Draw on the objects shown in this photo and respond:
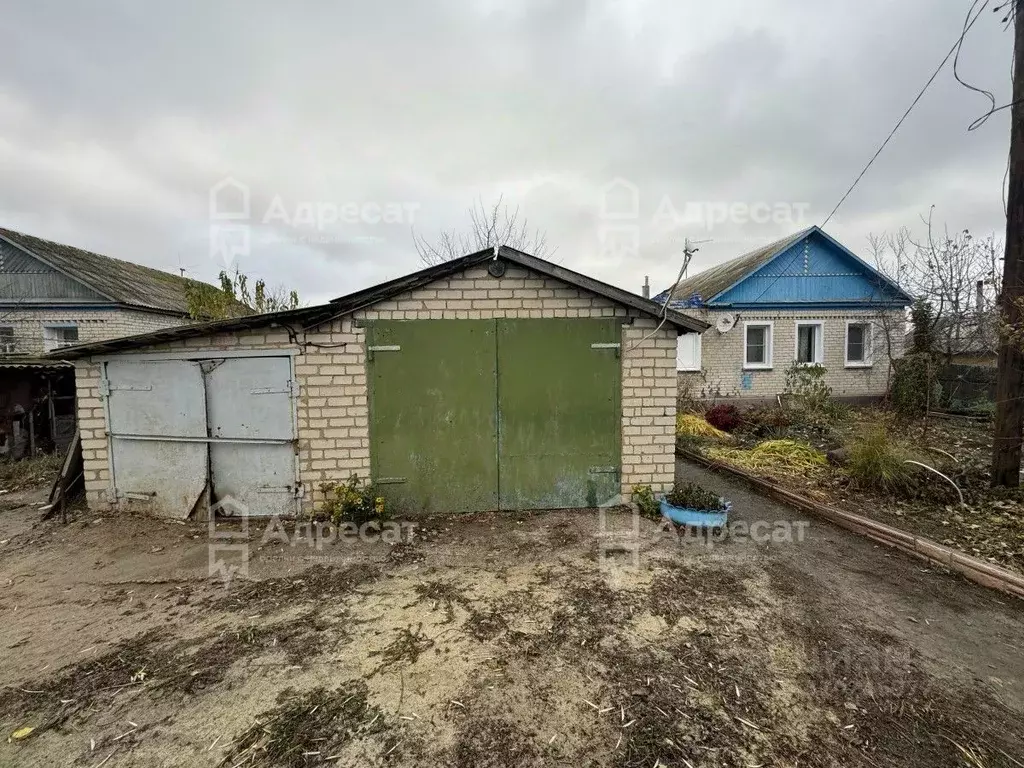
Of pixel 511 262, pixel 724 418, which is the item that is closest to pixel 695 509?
pixel 511 262

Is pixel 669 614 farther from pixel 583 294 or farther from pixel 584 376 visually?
pixel 583 294

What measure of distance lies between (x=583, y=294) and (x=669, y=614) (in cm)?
343

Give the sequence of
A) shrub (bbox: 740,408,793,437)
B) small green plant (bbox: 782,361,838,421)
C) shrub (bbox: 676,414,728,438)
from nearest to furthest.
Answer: shrub (bbox: 676,414,728,438), shrub (bbox: 740,408,793,437), small green plant (bbox: 782,361,838,421)

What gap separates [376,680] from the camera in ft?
8.91

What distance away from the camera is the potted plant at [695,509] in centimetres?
498

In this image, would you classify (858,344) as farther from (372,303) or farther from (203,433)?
(203,433)

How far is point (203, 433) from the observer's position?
5.16m

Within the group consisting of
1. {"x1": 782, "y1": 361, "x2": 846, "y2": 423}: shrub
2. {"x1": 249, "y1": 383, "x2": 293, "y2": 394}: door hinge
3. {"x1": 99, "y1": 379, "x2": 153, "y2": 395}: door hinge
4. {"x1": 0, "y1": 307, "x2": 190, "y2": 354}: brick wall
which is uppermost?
{"x1": 0, "y1": 307, "x2": 190, "y2": 354}: brick wall

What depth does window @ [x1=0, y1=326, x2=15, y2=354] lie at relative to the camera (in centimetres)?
1445

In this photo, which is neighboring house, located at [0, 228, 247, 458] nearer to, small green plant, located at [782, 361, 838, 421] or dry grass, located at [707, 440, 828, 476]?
dry grass, located at [707, 440, 828, 476]

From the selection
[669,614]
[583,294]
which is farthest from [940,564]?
[583,294]

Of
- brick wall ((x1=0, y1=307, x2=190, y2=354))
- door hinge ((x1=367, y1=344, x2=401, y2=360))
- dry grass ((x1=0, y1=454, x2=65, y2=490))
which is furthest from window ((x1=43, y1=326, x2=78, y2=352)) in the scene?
door hinge ((x1=367, y1=344, x2=401, y2=360))

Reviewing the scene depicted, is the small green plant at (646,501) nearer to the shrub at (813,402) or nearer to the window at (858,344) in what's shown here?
the shrub at (813,402)

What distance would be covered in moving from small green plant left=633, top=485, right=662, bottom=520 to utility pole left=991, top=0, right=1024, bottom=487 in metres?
4.25
